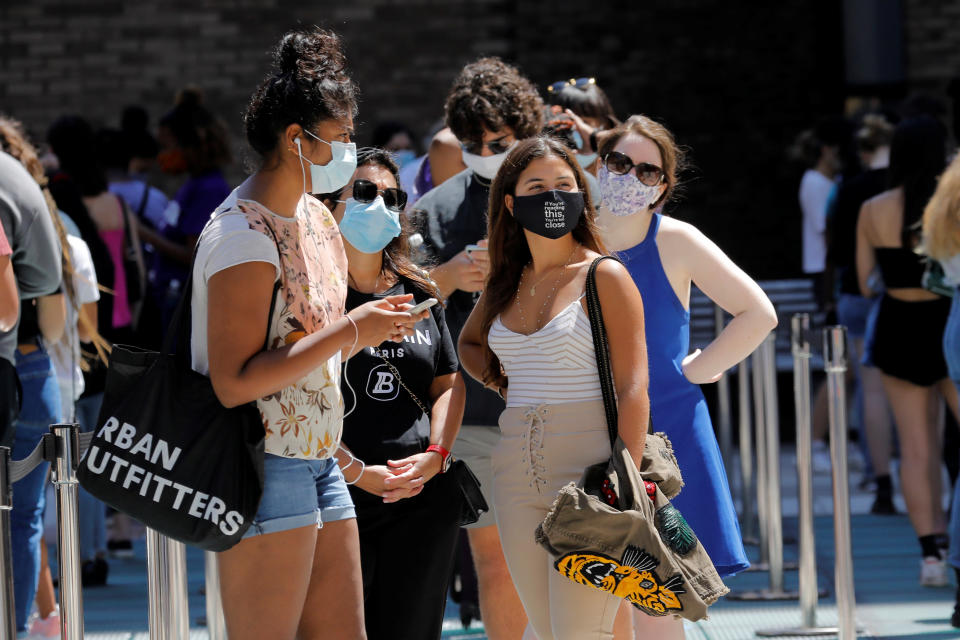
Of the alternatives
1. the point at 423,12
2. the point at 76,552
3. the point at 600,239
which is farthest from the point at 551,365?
the point at 423,12

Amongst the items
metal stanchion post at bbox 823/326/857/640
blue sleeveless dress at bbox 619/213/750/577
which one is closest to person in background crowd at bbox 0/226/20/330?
blue sleeveless dress at bbox 619/213/750/577

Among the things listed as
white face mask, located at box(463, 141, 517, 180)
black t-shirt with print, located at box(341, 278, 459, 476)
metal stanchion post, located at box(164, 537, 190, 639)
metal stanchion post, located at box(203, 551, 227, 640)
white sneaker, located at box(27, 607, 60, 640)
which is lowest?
white sneaker, located at box(27, 607, 60, 640)

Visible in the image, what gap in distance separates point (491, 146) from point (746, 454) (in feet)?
9.62

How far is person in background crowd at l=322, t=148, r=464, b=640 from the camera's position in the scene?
11.8 ft

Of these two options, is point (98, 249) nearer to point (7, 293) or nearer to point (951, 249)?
point (7, 293)

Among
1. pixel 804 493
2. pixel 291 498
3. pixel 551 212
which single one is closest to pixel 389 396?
pixel 551 212

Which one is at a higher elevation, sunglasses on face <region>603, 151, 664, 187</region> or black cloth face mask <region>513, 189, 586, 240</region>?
sunglasses on face <region>603, 151, 664, 187</region>

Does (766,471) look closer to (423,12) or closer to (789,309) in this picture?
(789,309)

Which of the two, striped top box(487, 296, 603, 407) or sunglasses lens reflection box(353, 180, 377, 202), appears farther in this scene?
sunglasses lens reflection box(353, 180, 377, 202)

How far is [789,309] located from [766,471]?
136 inches

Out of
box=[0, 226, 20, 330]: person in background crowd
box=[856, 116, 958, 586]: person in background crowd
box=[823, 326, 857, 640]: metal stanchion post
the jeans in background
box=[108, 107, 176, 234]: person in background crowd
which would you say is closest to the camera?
box=[0, 226, 20, 330]: person in background crowd

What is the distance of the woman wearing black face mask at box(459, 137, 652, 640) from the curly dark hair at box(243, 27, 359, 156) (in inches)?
27.8

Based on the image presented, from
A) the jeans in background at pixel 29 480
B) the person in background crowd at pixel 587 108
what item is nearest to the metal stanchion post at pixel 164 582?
the jeans in background at pixel 29 480

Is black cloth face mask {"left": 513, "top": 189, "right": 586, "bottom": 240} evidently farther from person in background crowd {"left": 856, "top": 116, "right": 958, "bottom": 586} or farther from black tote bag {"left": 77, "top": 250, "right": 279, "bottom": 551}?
person in background crowd {"left": 856, "top": 116, "right": 958, "bottom": 586}
